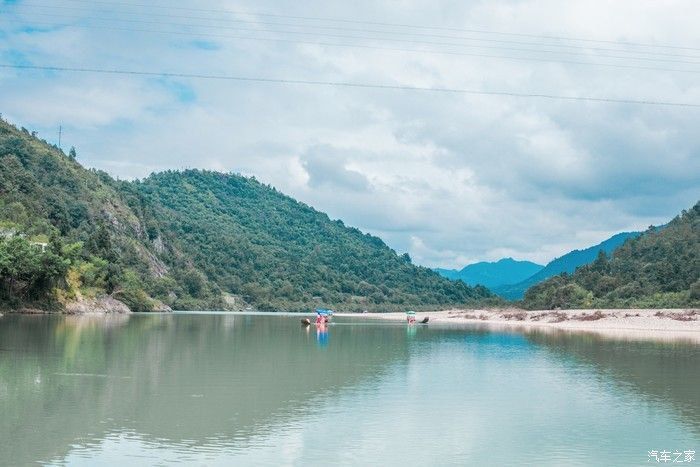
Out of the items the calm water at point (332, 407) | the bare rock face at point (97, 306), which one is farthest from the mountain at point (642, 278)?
the bare rock face at point (97, 306)

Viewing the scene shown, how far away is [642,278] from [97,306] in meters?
64.3

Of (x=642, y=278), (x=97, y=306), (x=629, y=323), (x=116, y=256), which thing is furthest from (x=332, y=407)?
(x=116, y=256)

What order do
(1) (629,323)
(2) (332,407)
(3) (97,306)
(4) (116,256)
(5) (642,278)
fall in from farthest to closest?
(4) (116,256), (5) (642,278), (3) (97,306), (1) (629,323), (2) (332,407)

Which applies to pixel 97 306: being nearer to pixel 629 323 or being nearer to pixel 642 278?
pixel 629 323

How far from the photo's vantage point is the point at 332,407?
20.6 m

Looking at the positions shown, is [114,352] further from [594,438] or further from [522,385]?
[594,438]

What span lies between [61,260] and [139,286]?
32.4 m

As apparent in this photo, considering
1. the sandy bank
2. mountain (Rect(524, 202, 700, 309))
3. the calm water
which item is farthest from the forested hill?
mountain (Rect(524, 202, 700, 309))

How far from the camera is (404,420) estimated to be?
1889 cm

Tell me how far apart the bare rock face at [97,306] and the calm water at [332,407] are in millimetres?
42593

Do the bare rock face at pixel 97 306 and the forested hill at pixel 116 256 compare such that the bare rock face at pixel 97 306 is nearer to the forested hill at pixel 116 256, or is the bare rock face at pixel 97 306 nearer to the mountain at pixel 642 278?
the forested hill at pixel 116 256

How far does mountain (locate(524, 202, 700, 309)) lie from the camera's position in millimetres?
85812

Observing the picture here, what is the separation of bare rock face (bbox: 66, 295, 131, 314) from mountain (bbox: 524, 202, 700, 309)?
56842 mm

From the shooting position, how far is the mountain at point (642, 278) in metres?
85.8
